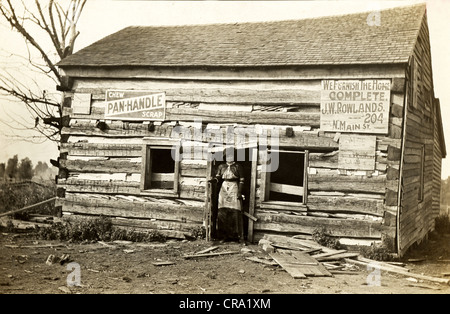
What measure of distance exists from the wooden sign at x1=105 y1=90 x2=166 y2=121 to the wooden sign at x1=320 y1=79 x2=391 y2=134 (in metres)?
3.88

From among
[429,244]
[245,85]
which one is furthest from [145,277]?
[429,244]

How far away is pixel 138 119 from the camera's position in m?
9.95

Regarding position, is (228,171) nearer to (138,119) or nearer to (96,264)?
(138,119)

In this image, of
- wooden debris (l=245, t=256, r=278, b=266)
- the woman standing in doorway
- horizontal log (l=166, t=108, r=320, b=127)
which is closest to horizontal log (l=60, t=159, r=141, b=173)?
horizontal log (l=166, t=108, r=320, b=127)

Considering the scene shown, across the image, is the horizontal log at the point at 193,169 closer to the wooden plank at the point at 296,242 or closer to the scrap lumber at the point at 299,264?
the wooden plank at the point at 296,242

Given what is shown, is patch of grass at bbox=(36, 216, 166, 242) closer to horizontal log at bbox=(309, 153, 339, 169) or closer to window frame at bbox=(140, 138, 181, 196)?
window frame at bbox=(140, 138, 181, 196)

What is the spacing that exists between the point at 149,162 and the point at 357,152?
4.91 m

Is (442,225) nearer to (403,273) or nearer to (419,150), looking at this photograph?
(419,150)

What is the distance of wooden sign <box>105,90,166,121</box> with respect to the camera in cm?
987

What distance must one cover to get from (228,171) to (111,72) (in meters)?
3.97

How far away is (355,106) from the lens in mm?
8547

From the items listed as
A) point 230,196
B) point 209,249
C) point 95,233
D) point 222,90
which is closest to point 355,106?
point 222,90

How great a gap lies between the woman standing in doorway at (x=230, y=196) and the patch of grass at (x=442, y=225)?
28.3ft

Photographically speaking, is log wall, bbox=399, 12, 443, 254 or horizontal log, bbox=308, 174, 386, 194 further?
log wall, bbox=399, 12, 443, 254
